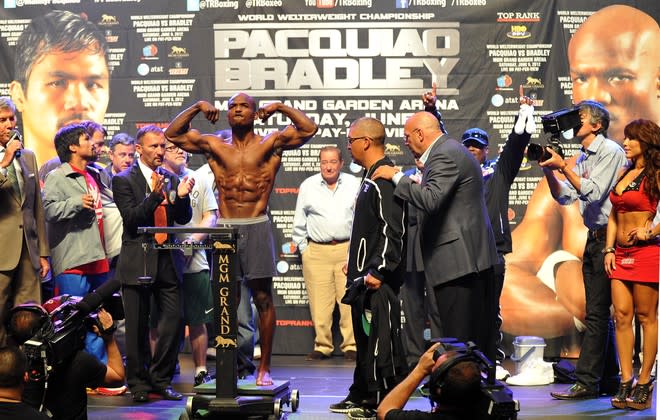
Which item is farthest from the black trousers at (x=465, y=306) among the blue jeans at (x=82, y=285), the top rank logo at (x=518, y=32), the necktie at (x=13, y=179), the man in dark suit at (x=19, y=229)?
the top rank logo at (x=518, y=32)

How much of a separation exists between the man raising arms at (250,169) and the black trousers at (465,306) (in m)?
1.27

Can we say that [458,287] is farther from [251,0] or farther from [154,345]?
[251,0]

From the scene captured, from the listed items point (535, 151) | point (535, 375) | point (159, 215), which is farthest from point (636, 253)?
point (159, 215)

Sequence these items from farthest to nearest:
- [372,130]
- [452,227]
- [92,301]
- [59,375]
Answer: [372,130] < [452,227] < [92,301] < [59,375]

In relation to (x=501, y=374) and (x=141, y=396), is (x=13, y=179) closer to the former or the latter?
(x=141, y=396)

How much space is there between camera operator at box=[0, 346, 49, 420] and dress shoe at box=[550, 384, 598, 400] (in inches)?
152

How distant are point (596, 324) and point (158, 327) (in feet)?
9.42

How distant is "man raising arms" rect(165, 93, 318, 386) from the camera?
20.3 feet

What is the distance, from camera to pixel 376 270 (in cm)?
555

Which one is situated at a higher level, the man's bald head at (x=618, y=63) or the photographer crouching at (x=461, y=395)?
the man's bald head at (x=618, y=63)

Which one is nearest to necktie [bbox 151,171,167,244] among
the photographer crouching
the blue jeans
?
the blue jeans

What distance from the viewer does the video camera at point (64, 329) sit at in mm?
3902

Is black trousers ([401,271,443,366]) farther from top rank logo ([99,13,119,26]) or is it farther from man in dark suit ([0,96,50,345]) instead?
top rank logo ([99,13,119,26])

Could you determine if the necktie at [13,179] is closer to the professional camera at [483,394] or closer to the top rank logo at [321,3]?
the top rank logo at [321,3]
